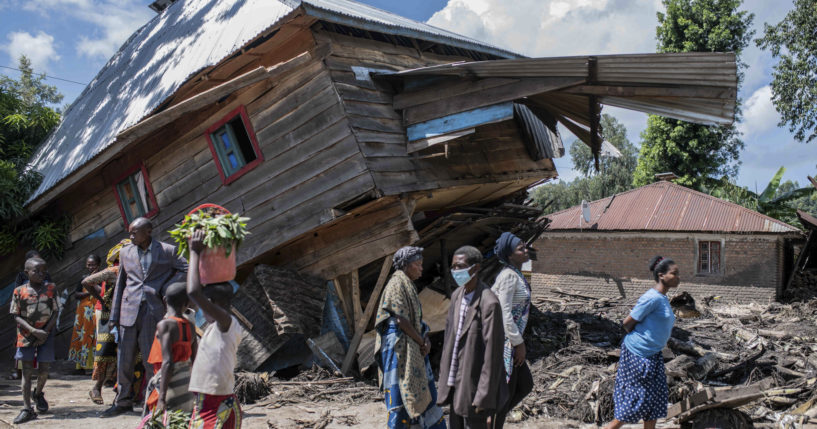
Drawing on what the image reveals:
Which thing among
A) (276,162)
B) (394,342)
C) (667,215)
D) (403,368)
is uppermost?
(276,162)

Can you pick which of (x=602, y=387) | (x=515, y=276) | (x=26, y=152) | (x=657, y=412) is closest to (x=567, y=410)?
(x=602, y=387)

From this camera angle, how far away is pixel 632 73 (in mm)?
6219

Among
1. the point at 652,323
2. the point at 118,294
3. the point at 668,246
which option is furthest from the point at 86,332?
the point at 668,246

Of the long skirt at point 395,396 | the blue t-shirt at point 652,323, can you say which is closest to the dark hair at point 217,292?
the long skirt at point 395,396

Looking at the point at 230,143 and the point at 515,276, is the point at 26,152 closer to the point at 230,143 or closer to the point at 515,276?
the point at 230,143

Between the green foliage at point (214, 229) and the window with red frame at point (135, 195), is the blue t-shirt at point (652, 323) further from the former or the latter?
the window with red frame at point (135, 195)

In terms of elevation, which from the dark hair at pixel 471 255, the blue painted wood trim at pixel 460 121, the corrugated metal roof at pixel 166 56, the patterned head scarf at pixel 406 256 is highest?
the corrugated metal roof at pixel 166 56

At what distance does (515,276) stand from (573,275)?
15.2 metres

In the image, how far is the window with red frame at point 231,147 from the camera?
825 centimetres

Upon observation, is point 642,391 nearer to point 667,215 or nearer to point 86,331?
point 86,331

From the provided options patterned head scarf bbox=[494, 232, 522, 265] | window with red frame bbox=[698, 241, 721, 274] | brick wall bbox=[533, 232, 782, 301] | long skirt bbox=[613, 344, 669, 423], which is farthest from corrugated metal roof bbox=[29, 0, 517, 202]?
window with red frame bbox=[698, 241, 721, 274]

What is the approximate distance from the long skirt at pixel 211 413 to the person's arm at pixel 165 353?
356mm

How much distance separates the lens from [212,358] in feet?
10.5

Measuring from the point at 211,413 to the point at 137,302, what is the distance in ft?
8.17
